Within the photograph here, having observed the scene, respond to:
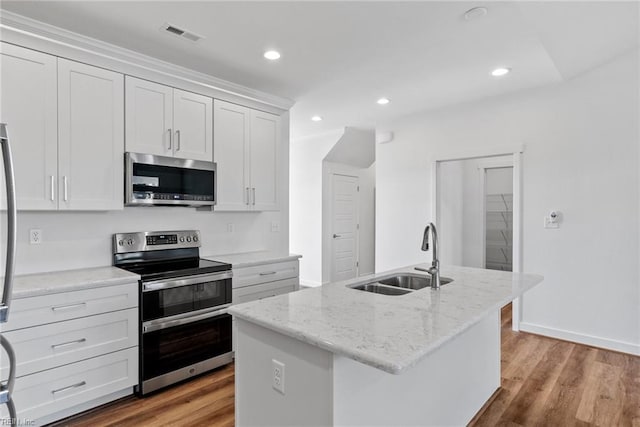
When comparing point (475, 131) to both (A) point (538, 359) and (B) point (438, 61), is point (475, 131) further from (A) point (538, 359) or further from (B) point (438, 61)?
(A) point (538, 359)

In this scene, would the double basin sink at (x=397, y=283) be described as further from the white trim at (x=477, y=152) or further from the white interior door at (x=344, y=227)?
the white interior door at (x=344, y=227)

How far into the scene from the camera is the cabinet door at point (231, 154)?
328 cm

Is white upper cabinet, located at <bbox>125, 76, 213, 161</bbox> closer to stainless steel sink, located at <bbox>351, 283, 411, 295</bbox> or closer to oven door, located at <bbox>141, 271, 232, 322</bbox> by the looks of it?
oven door, located at <bbox>141, 271, 232, 322</bbox>

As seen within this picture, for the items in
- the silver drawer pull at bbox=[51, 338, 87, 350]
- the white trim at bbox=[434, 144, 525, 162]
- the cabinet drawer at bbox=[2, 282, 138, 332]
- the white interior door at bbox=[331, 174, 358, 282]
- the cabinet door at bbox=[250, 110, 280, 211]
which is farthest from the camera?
the white interior door at bbox=[331, 174, 358, 282]

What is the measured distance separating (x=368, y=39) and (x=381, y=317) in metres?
2.03

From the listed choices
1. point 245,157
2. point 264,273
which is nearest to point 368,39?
point 245,157

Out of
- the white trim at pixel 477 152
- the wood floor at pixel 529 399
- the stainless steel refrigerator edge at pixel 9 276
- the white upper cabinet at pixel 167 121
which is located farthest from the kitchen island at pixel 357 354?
the white trim at pixel 477 152

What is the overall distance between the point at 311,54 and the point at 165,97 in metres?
1.23

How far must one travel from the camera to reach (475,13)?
2266mm

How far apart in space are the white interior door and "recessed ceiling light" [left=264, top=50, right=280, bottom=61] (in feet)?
10.5

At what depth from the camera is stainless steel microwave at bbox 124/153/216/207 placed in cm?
271

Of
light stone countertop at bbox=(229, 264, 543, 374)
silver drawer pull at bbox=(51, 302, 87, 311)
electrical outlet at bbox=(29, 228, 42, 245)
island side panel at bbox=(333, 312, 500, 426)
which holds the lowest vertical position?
island side panel at bbox=(333, 312, 500, 426)

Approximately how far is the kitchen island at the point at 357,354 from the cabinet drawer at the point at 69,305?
3.80 feet

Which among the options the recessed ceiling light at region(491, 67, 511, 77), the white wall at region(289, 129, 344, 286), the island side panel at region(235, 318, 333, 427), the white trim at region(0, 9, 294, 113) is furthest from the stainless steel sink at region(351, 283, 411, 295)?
the white wall at region(289, 129, 344, 286)
